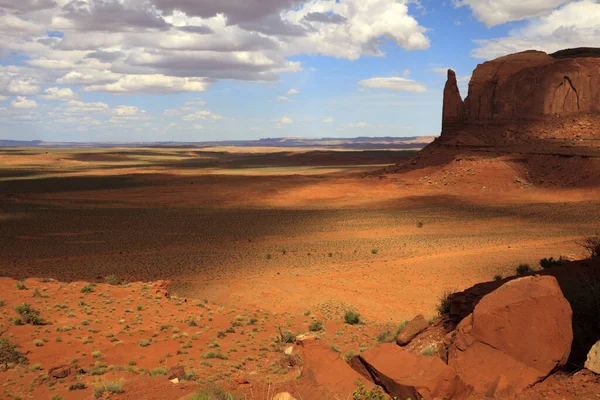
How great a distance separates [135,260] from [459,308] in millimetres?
22139

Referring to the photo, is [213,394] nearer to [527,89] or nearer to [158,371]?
[158,371]

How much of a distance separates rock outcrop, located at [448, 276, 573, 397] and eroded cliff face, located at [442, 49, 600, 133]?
57.9 metres

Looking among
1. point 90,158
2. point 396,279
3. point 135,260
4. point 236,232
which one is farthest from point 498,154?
point 90,158

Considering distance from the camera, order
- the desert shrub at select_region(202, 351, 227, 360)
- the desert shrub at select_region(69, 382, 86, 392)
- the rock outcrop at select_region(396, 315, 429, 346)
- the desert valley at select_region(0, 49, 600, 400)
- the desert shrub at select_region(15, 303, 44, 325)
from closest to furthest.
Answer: the desert valley at select_region(0, 49, 600, 400), the desert shrub at select_region(69, 382, 86, 392), the rock outcrop at select_region(396, 315, 429, 346), the desert shrub at select_region(202, 351, 227, 360), the desert shrub at select_region(15, 303, 44, 325)

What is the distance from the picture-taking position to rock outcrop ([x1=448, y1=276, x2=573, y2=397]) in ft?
23.9

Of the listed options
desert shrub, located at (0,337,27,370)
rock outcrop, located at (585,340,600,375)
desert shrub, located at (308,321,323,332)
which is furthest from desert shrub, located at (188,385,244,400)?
desert shrub, located at (308,321,323,332)

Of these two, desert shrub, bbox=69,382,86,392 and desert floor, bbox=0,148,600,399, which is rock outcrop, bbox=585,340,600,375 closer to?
desert floor, bbox=0,148,600,399

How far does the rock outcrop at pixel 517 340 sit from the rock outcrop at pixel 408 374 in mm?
327

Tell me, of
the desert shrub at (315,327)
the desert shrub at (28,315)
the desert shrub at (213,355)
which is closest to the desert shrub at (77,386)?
the desert shrub at (213,355)

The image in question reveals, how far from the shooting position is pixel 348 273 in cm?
2484

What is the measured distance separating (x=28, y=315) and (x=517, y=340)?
42.5 feet

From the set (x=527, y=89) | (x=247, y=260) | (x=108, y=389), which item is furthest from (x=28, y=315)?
(x=527, y=89)

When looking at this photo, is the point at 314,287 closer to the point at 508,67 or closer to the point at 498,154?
the point at 498,154

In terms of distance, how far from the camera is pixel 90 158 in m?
153
